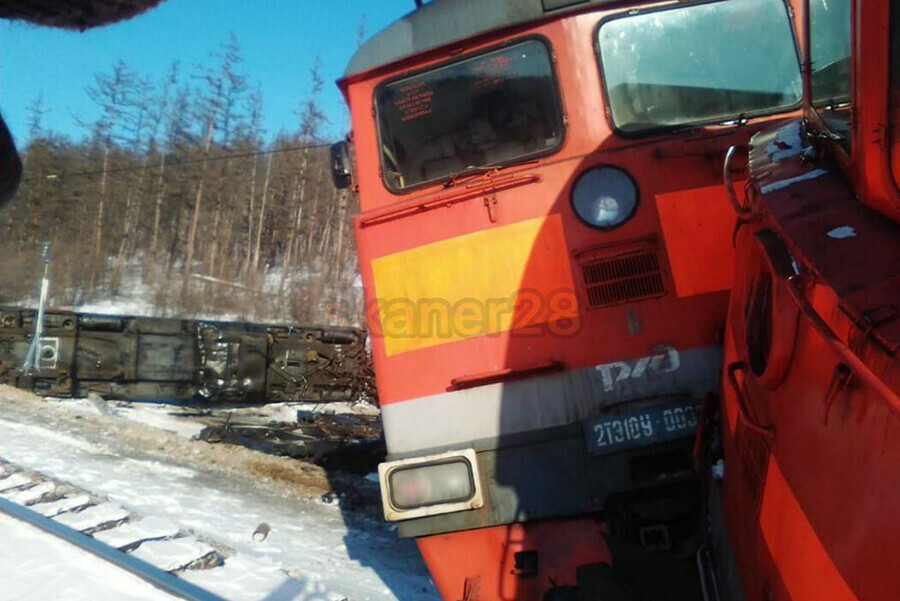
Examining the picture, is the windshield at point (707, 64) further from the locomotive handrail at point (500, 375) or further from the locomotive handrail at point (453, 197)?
the locomotive handrail at point (500, 375)

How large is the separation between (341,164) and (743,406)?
2.76 meters

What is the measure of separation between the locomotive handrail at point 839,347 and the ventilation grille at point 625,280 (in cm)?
163

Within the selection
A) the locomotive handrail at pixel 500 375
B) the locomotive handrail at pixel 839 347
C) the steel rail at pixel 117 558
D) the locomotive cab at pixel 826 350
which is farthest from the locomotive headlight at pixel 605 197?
the steel rail at pixel 117 558

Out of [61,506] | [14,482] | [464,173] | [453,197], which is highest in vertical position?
[464,173]

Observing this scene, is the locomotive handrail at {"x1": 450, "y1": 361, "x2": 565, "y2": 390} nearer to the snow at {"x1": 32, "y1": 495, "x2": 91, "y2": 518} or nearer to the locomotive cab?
the locomotive cab

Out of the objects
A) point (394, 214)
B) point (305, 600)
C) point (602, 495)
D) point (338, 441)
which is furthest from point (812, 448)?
point (338, 441)

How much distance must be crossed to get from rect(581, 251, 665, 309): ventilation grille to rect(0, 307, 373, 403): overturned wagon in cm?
1215

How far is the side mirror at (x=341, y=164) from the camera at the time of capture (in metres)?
4.33

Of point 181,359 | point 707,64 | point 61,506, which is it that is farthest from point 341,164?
point 181,359

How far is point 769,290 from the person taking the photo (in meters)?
2.22

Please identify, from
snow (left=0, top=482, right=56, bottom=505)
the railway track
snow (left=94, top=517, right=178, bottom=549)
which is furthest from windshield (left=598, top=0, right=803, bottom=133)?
snow (left=0, top=482, right=56, bottom=505)

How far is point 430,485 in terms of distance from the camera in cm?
353

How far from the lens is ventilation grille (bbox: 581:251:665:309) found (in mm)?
3484

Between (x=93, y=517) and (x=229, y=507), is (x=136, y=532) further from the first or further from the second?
(x=229, y=507)
